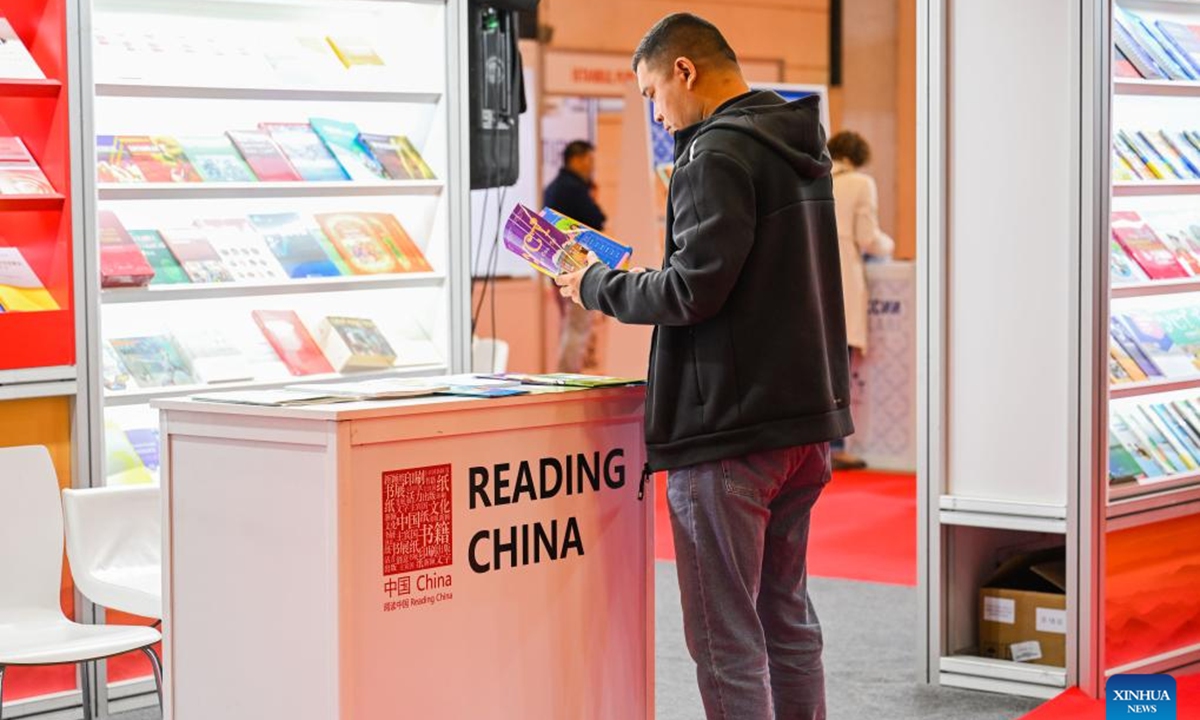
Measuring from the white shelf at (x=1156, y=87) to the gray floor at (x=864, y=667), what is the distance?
1808mm

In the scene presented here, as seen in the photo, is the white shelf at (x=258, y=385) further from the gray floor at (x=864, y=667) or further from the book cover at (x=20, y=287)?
the gray floor at (x=864, y=667)

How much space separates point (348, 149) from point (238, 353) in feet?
2.76

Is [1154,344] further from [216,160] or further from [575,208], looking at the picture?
[575,208]

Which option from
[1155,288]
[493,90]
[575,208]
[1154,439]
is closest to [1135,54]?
[1155,288]

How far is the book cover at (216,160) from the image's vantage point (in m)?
5.29

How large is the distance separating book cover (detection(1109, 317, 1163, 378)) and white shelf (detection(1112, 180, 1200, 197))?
0.38 metres

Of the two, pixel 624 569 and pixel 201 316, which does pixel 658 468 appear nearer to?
pixel 624 569

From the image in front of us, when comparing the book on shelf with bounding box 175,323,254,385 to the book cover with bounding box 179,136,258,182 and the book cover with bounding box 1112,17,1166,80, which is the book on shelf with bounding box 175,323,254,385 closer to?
the book cover with bounding box 179,136,258,182

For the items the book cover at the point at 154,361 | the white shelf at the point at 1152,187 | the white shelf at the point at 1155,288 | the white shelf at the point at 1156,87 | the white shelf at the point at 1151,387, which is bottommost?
the white shelf at the point at 1151,387

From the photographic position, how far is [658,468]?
3295 mm

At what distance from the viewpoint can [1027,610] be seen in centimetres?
496

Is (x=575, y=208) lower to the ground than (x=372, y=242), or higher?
higher

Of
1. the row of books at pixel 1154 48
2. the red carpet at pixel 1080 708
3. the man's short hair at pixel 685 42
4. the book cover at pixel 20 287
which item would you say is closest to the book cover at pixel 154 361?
the book cover at pixel 20 287

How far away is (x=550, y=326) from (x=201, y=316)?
5418 millimetres
